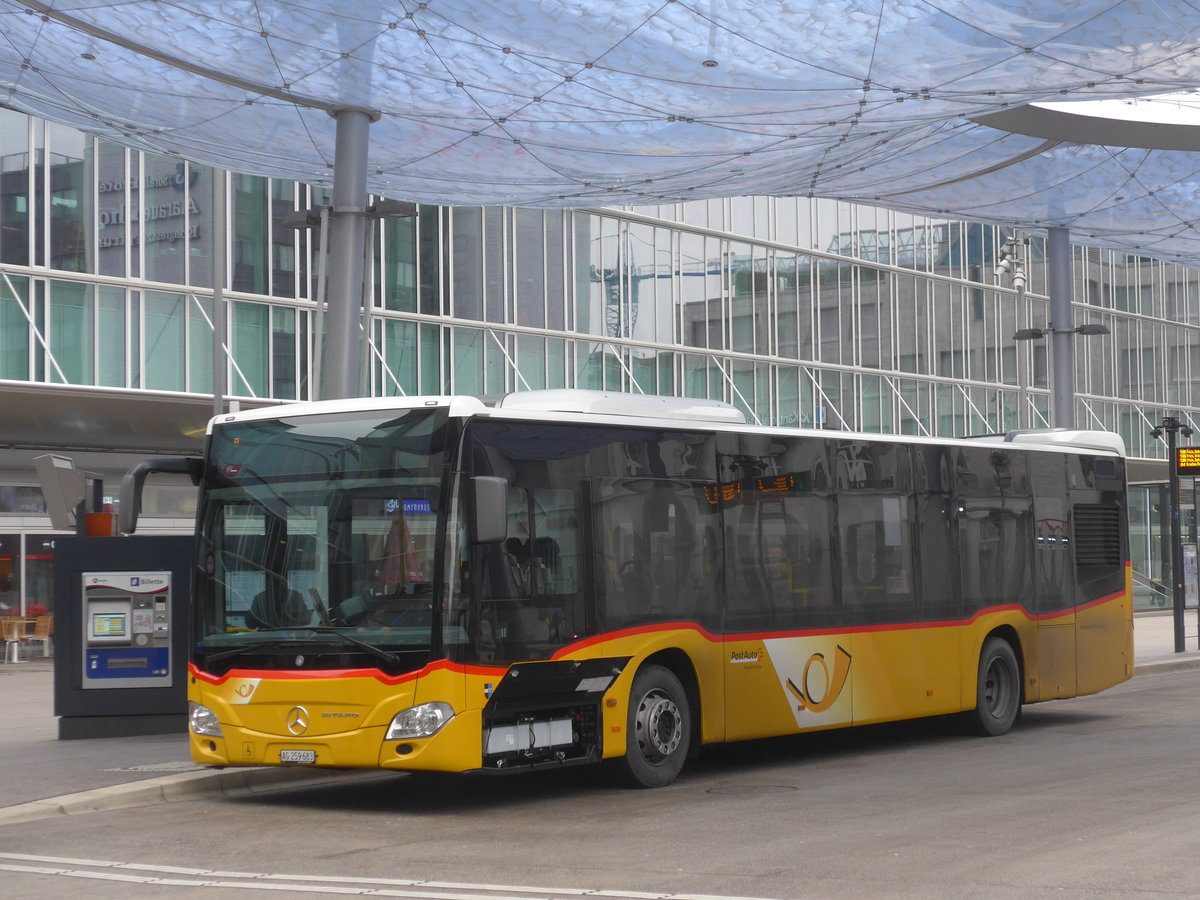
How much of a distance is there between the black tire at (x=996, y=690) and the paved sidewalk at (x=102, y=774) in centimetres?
625

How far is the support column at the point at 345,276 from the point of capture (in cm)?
1733

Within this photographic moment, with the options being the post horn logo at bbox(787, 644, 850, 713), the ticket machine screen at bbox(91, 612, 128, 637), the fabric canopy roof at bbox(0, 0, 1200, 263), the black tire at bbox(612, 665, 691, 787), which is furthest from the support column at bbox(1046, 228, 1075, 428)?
the ticket machine screen at bbox(91, 612, 128, 637)

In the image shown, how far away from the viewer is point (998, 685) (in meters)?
16.8

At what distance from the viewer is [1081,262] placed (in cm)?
5781

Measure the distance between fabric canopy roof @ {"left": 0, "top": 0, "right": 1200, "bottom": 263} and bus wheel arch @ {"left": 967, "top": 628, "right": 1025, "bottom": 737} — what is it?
6.24m

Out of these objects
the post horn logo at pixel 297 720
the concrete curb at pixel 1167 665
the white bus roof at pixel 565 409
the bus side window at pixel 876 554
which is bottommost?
the concrete curb at pixel 1167 665

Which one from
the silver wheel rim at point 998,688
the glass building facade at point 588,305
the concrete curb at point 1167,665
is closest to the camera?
the silver wheel rim at point 998,688

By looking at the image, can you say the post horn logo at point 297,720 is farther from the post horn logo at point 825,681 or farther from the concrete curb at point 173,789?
the post horn logo at point 825,681

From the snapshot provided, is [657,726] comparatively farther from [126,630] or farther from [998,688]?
[126,630]

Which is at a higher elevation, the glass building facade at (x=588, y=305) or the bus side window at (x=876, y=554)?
the glass building facade at (x=588, y=305)

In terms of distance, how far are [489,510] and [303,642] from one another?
1634 mm

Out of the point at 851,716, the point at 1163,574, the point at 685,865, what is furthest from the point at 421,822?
the point at 1163,574

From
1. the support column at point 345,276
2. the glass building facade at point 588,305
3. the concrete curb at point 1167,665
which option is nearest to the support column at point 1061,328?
the concrete curb at point 1167,665

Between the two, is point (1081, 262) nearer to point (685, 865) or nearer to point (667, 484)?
point (667, 484)
